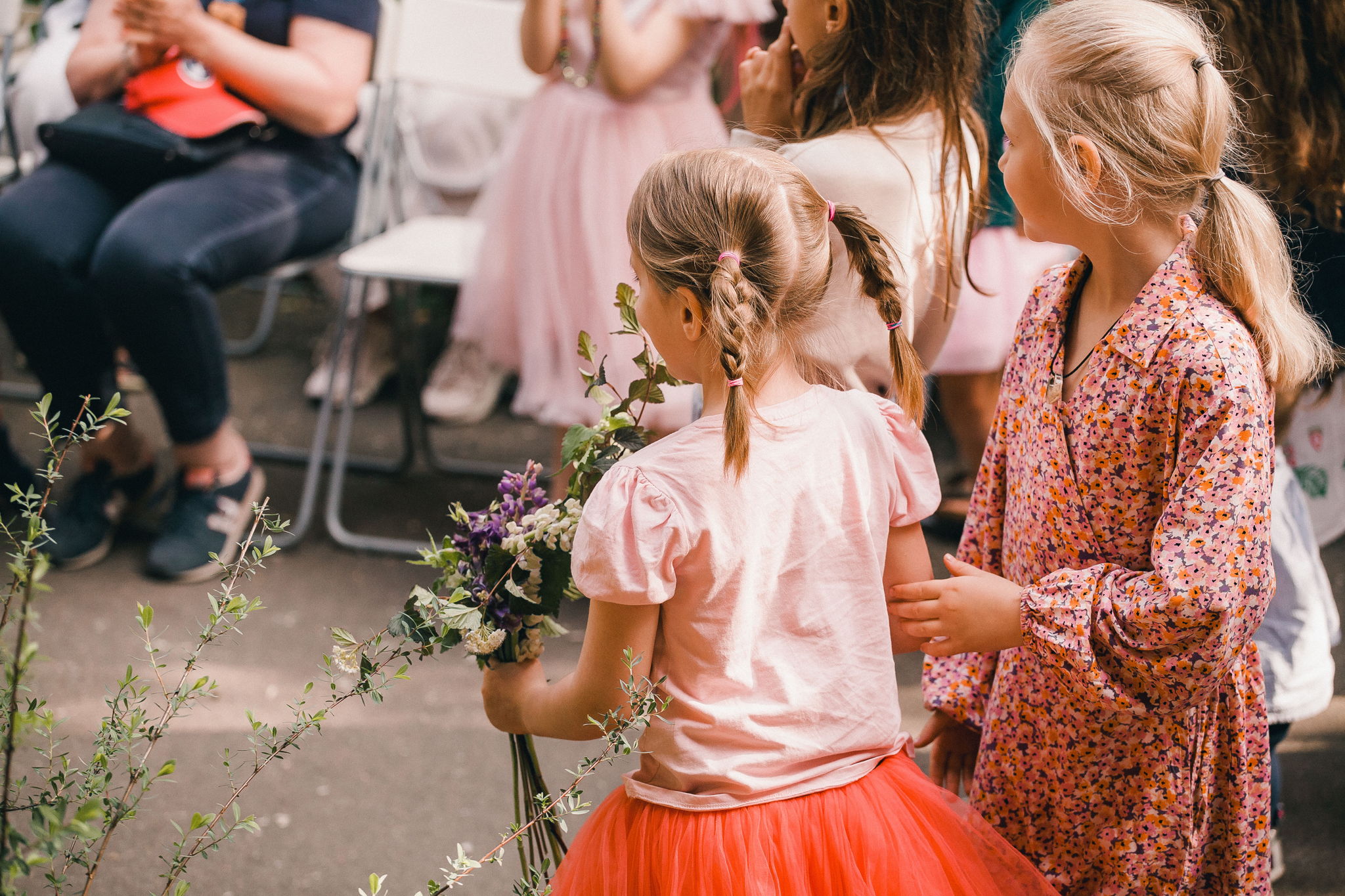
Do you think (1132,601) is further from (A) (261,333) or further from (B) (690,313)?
(A) (261,333)

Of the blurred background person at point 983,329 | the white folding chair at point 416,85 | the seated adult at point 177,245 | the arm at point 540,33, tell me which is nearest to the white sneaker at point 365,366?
the white folding chair at point 416,85

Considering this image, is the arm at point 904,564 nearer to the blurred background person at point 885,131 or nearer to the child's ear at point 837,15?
the blurred background person at point 885,131

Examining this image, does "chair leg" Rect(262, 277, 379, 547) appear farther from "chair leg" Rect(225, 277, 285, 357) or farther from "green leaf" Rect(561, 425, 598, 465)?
"green leaf" Rect(561, 425, 598, 465)

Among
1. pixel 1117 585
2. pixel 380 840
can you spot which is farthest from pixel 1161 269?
pixel 380 840

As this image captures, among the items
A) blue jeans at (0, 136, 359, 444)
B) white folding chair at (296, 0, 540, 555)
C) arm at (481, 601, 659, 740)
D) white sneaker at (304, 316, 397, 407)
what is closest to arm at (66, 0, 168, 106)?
blue jeans at (0, 136, 359, 444)

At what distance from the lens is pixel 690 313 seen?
1036 millimetres

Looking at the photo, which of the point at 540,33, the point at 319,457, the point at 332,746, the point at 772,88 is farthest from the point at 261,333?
the point at 772,88

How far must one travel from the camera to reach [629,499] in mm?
1000

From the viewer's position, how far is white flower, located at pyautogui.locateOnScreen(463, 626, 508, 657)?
1066 mm

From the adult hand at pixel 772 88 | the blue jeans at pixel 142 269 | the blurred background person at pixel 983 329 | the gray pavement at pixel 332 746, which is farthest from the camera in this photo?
the blurred background person at pixel 983 329

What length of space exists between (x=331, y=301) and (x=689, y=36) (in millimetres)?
2342

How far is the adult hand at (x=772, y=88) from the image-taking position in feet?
4.91

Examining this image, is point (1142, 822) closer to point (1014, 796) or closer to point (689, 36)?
point (1014, 796)

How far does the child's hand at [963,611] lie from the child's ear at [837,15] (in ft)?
2.16
